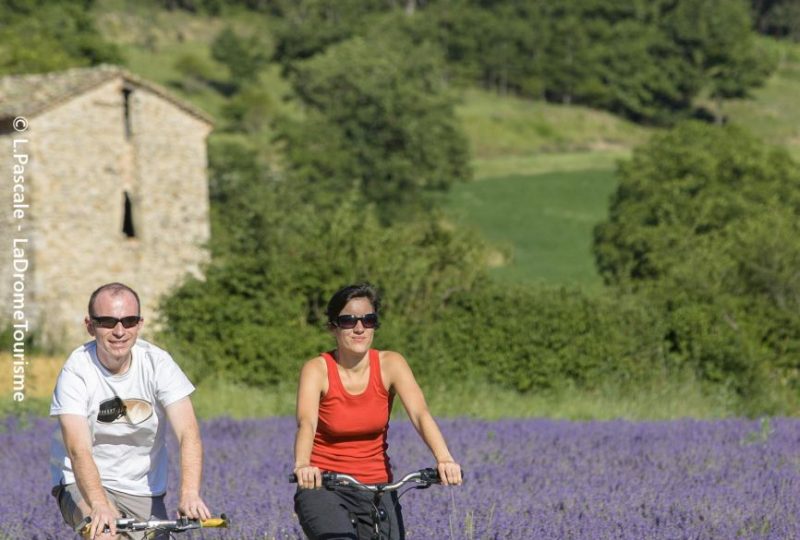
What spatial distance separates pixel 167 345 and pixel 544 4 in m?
111

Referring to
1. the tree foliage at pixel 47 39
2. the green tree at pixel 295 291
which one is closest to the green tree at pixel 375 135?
the tree foliage at pixel 47 39

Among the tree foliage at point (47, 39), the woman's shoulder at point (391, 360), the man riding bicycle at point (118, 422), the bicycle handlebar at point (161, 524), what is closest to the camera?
the bicycle handlebar at point (161, 524)

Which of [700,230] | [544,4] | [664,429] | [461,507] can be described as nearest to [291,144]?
[700,230]

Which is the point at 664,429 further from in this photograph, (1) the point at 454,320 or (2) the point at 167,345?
(2) the point at 167,345

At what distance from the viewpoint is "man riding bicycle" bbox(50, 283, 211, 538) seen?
15.9 ft

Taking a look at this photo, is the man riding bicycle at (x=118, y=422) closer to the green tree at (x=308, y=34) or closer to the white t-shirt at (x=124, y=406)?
the white t-shirt at (x=124, y=406)

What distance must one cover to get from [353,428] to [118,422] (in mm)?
942

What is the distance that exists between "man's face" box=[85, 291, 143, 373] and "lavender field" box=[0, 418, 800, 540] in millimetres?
2362

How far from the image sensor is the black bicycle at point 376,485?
5113mm

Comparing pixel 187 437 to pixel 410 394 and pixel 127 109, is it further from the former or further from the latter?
pixel 127 109

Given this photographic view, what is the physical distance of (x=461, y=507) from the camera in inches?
312

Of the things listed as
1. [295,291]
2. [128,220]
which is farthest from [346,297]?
[128,220]

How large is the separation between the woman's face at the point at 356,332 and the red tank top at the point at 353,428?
6 cm

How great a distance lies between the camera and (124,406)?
4.99m
